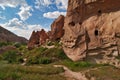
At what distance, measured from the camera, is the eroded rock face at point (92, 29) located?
1197 inches

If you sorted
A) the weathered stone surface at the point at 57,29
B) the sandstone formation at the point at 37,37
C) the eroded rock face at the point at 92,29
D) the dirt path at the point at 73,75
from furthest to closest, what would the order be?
the sandstone formation at the point at 37,37 → the weathered stone surface at the point at 57,29 → the eroded rock face at the point at 92,29 → the dirt path at the point at 73,75

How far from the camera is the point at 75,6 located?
3466 cm

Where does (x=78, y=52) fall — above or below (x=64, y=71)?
above

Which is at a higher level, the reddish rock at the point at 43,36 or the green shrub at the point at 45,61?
the reddish rock at the point at 43,36

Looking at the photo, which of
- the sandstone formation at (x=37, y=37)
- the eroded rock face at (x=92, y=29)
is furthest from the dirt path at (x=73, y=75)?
the sandstone formation at (x=37, y=37)

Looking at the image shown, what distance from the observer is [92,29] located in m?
32.6

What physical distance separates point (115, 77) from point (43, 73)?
6787 millimetres

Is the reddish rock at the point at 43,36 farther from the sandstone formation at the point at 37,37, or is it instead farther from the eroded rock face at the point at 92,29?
the eroded rock face at the point at 92,29

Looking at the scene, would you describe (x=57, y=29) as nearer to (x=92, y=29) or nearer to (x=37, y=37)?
(x=37, y=37)

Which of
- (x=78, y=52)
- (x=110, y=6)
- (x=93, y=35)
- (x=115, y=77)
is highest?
(x=110, y=6)

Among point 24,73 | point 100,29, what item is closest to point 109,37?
point 100,29

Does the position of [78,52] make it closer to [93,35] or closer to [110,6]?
[93,35]

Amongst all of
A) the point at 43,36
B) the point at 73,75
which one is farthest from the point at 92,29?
the point at 43,36

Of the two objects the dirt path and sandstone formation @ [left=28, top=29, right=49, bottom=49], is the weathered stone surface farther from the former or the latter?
the dirt path
